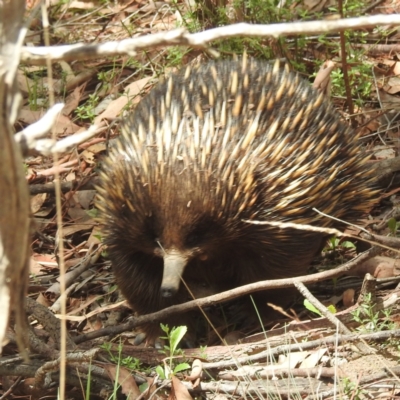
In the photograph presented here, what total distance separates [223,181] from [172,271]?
454 mm

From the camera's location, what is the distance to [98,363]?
3.17 metres

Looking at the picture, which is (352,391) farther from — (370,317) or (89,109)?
(89,109)

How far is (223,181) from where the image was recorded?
3363mm

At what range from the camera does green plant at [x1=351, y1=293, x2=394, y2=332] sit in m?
3.07

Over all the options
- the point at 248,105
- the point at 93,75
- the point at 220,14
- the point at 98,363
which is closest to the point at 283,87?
the point at 248,105

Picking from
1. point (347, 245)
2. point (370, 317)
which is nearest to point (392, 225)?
point (347, 245)

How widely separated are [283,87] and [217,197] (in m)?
0.83

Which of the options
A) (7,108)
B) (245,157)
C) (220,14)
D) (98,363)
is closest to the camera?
(7,108)

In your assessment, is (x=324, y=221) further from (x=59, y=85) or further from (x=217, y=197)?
(x=59, y=85)

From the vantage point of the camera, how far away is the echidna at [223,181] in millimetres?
3322

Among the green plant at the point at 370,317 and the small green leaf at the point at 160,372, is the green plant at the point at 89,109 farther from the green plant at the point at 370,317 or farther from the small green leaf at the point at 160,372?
the green plant at the point at 370,317

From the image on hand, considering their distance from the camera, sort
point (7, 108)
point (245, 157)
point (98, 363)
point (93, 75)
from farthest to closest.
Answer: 1. point (93, 75)
2. point (245, 157)
3. point (98, 363)
4. point (7, 108)

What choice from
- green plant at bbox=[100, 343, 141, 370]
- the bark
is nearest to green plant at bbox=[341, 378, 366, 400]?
green plant at bbox=[100, 343, 141, 370]

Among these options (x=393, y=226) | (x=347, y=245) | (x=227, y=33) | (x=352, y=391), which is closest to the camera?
(x=227, y=33)
